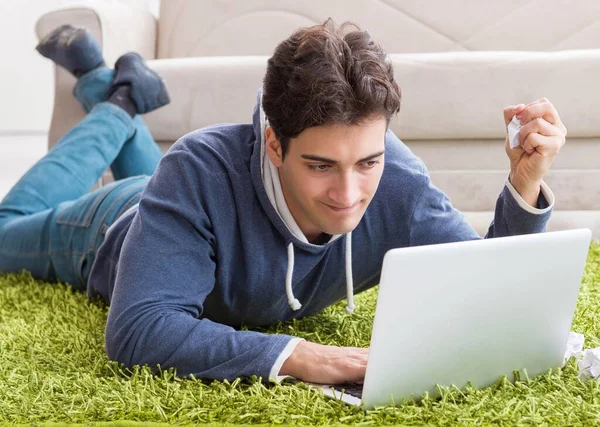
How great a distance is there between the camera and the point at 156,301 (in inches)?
48.9

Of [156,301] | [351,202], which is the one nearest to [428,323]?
[351,202]

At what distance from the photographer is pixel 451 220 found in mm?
1470

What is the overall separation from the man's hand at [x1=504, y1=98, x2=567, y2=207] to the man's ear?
0.34 meters

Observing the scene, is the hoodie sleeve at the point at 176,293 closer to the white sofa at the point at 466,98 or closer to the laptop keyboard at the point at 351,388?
the laptop keyboard at the point at 351,388

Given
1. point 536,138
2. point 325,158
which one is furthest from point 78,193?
point 536,138

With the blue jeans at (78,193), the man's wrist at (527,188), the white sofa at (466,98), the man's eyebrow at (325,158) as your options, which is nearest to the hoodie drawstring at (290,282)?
the man's eyebrow at (325,158)

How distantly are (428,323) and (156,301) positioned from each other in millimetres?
402

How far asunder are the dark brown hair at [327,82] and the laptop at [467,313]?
281mm

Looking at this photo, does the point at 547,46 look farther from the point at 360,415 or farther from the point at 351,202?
the point at 360,415

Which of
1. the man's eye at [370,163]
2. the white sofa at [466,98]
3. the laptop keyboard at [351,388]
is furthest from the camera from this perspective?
the white sofa at [466,98]

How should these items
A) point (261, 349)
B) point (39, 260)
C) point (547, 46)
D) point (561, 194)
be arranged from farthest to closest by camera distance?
point (547, 46) → point (561, 194) → point (39, 260) → point (261, 349)

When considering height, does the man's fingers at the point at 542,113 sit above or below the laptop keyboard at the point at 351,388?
above

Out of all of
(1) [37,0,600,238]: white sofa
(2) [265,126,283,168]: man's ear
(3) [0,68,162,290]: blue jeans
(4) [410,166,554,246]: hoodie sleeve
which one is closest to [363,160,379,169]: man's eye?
(2) [265,126,283,168]: man's ear

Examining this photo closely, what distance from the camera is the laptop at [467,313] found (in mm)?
997
